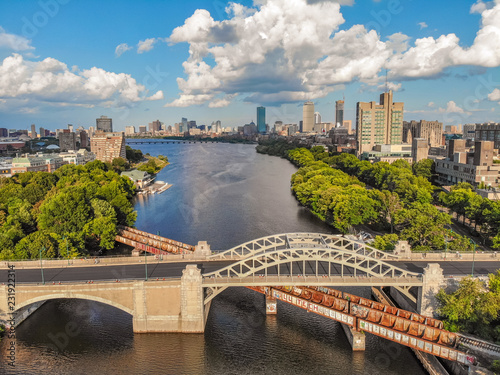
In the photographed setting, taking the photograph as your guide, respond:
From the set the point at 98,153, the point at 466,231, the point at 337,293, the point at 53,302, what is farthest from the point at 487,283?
the point at 98,153

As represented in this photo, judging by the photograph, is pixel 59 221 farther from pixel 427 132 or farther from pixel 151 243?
pixel 427 132

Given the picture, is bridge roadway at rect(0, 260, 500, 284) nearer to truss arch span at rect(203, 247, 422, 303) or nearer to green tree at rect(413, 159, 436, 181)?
truss arch span at rect(203, 247, 422, 303)

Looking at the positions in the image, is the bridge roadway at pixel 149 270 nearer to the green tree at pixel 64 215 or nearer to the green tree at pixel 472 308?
the green tree at pixel 472 308

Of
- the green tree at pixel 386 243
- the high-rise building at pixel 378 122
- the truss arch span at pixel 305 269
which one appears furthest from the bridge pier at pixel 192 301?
the high-rise building at pixel 378 122

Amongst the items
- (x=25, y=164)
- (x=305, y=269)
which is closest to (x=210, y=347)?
(x=305, y=269)

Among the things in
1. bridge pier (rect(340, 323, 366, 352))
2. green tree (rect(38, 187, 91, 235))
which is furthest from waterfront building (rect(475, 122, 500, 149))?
green tree (rect(38, 187, 91, 235))

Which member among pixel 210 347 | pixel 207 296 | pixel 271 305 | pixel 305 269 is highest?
pixel 305 269

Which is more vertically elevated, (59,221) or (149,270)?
(59,221)
